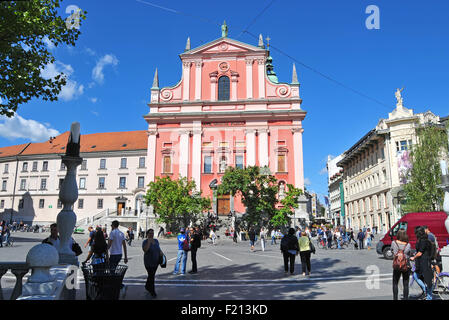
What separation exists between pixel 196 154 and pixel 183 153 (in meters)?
1.62

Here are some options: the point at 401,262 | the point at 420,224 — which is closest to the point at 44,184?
the point at 420,224

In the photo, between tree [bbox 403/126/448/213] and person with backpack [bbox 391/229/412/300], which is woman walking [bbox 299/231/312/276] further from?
tree [bbox 403/126/448/213]

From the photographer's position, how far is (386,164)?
135ft

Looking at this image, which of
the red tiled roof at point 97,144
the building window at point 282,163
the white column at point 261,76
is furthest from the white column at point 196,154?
the red tiled roof at point 97,144

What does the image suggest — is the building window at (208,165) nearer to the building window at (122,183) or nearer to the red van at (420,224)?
the building window at (122,183)

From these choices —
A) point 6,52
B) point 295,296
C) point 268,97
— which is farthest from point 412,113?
point 6,52

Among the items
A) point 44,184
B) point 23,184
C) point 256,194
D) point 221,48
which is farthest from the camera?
point 23,184

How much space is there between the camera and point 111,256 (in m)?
8.77

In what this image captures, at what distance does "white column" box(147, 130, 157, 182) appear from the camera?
40.2 meters

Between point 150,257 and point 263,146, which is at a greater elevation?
point 263,146

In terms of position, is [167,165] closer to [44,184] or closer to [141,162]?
[141,162]

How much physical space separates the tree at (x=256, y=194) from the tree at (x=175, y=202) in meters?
3.80
